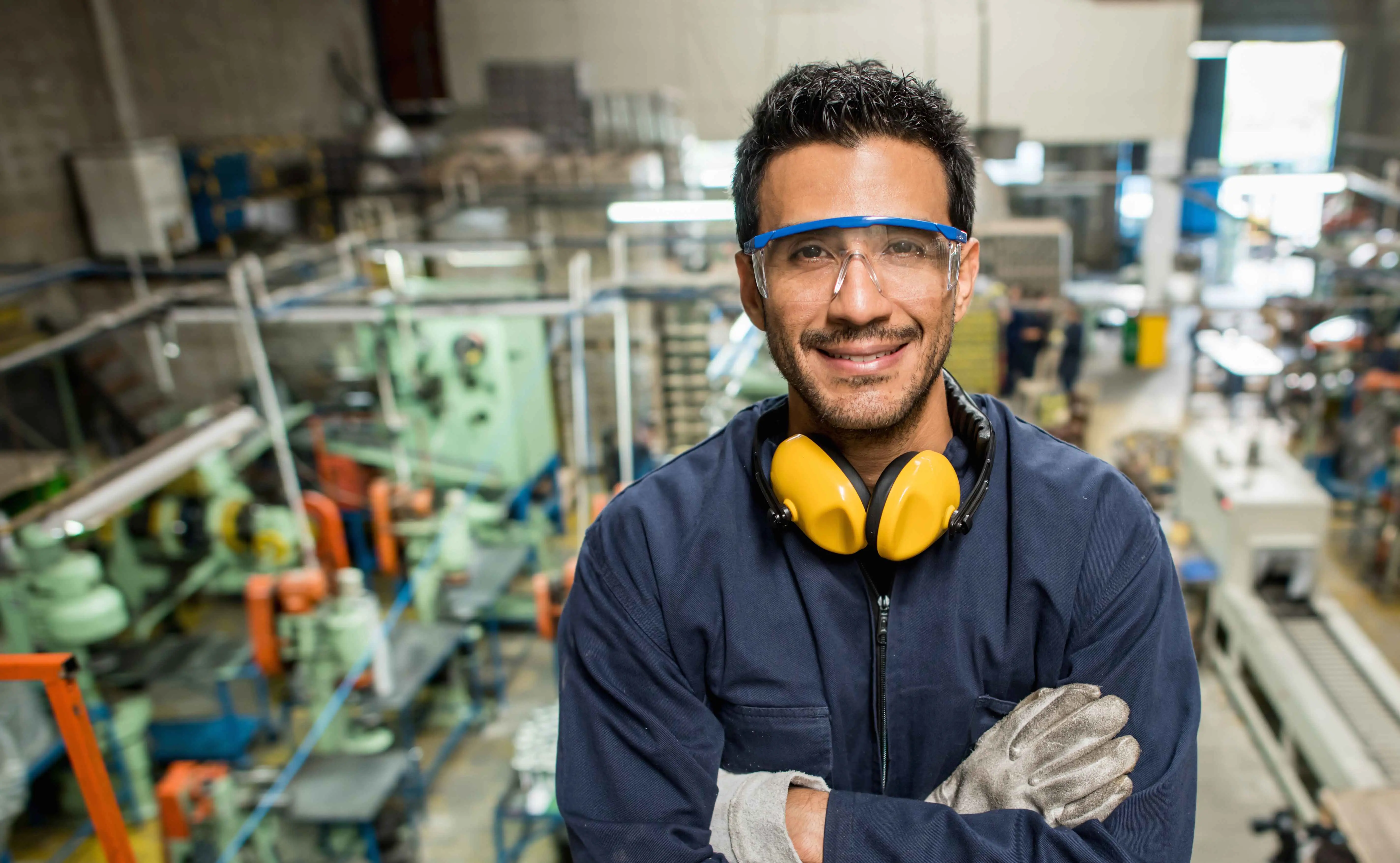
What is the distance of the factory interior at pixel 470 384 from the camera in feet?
15.5

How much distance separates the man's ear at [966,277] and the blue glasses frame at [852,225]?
0.10 m

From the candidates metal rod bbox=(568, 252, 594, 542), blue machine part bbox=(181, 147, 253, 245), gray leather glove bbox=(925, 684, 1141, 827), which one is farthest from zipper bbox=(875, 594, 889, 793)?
blue machine part bbox=(181, 147, 253, 245)

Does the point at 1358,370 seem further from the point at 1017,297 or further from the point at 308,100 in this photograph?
the point at 308,100

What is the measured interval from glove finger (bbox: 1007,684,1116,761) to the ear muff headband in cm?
26

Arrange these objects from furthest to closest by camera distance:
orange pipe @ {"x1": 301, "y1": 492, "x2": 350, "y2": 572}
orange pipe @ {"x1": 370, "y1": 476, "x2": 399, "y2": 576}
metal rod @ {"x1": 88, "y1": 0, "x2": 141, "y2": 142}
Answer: metal rod @ {"x1": 88, "y1": 0, "x2": 141, "y2": 142} → orange pipe @ {"x1": 370, "y1": 476, "x2": 399, "y2": 576} → orange pipe @ {"x1": 301, "y1": 492, "x2": 350, "y2": 572}

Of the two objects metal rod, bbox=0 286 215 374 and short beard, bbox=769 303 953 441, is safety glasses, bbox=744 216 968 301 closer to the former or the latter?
short beard, bbox=769 303 953 441

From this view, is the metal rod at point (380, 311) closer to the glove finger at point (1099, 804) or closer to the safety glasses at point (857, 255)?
the safety glasses at point (857, 255)

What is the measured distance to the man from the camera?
4.06 feet

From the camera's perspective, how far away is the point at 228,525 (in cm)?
639

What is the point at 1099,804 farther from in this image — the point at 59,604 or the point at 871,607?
the point at 59,604

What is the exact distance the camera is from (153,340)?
6.72m

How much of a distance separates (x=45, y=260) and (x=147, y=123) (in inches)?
87.6

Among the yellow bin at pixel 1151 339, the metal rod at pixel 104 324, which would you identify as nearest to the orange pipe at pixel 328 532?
the metal rod at pixel 104 324

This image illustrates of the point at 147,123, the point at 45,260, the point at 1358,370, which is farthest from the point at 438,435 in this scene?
the point at 1358,370
